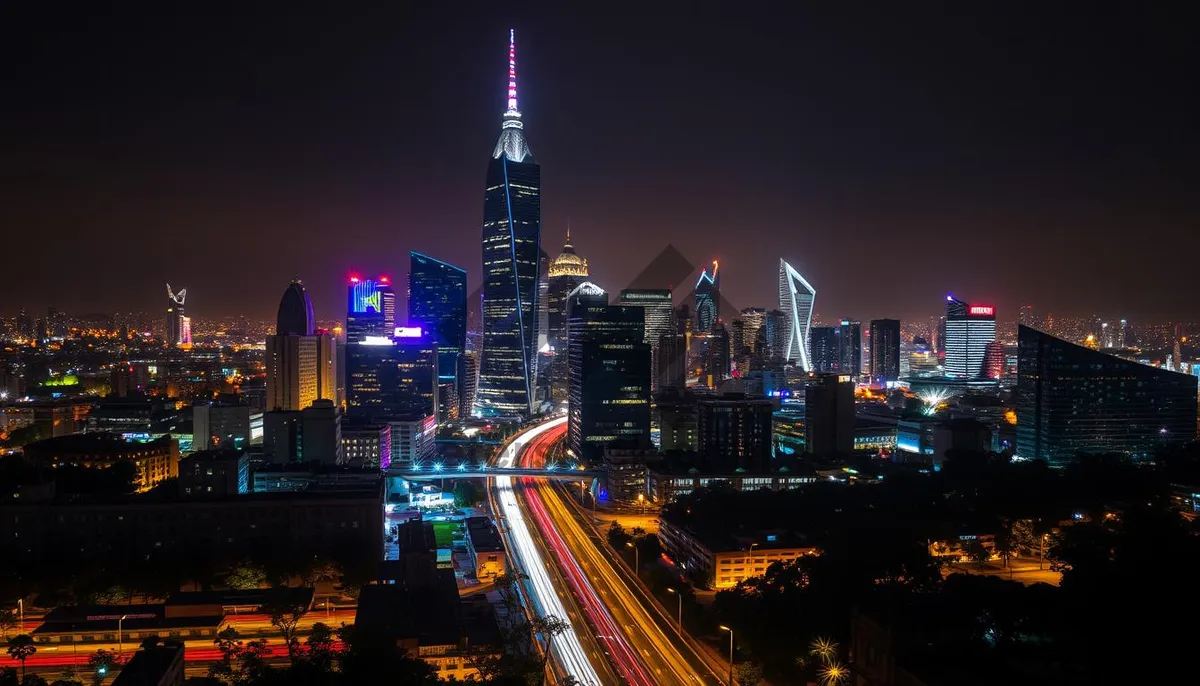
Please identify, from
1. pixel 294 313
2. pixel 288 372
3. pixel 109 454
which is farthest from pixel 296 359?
pixel 109 454

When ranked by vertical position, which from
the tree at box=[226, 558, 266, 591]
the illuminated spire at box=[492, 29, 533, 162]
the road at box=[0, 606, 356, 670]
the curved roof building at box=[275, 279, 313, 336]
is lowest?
the road at box=[0, 606, 356, 670]

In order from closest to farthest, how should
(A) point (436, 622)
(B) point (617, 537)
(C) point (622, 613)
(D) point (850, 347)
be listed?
(A) point (436, 622) < (C) point (622, 613) < (B) point (617, 537) < (D) point (850, 347)

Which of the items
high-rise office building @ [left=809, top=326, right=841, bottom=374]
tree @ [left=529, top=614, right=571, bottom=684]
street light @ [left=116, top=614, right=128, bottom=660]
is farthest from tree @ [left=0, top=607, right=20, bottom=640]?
high-rise office building @ [left=809, top=326, right=841, bottom=374]

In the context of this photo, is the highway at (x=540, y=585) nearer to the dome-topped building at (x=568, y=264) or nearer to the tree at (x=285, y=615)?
the tree at (x=285, y=615)

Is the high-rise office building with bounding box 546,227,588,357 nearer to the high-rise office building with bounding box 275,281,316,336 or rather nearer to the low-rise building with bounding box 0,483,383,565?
the high-rise office building with bounding box 275,281,316,336

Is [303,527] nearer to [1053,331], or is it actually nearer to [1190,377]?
[1190,377]

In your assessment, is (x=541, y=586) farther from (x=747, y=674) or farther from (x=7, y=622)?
(x=7, y=622)
